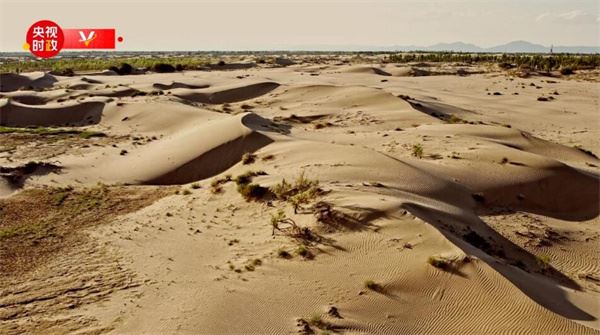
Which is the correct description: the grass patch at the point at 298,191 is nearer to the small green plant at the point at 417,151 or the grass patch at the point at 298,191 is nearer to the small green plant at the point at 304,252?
the small green plant at the point at 304,252

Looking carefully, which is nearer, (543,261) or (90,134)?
(543,261)

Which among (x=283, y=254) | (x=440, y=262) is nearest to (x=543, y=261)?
(x=440, y=262)

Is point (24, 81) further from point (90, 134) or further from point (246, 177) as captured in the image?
point (246, 177)

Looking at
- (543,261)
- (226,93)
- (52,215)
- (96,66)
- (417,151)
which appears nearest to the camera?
(543,261)

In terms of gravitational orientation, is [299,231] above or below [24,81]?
below

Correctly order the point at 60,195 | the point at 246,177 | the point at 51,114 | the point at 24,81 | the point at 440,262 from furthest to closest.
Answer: the point at 24,81
the point at 51,114
the point at 60,195
the point at 246,177
the point at 440,262

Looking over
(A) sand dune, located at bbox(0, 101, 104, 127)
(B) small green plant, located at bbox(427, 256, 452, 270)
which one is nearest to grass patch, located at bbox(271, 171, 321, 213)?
(B) small green plant, located at bbox(427, 256, 452, 270)

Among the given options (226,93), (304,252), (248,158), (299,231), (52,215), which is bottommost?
(52,215)

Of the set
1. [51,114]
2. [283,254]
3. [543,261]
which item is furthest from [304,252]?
[51,114]

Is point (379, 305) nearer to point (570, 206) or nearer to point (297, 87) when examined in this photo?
point (570, 206)

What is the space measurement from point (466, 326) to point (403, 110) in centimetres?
1979

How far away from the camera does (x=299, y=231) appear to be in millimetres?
10414

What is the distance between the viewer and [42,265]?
32.5 ft

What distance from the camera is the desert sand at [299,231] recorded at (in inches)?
312
